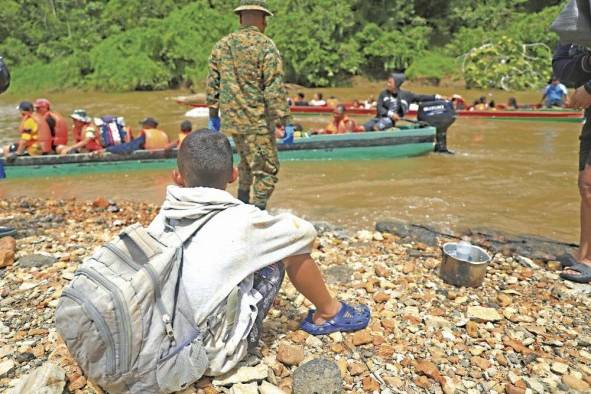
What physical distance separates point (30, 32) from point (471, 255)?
3847 centimetres

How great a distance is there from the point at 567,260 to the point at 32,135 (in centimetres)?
832

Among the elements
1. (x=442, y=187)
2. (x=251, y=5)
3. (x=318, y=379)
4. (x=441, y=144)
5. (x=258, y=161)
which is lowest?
(x=442, y=187)

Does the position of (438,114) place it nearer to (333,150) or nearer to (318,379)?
(333,150)

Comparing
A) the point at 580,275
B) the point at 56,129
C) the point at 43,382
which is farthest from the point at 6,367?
the point at 56,129

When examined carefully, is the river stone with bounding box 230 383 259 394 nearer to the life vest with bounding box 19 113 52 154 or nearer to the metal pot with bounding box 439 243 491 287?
the metal pot with bounding box 439 243 491 287

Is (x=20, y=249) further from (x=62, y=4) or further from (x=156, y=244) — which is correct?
(x=62, y=4)

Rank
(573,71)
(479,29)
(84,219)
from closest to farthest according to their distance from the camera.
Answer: (573,71)
(84,219)
(479,29)

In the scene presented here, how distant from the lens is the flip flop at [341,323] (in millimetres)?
2738

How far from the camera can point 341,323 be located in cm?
275

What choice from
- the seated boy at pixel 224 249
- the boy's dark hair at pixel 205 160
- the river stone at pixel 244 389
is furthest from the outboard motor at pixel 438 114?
the river stone at pixel 244 389

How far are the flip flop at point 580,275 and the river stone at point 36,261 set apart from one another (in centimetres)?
398

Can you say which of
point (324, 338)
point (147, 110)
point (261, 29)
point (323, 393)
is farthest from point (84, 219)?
point (147, 110)

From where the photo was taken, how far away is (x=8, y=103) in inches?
920

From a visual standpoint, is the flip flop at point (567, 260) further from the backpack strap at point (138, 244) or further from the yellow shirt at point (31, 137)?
the yellow shirt at point (31, 137)
